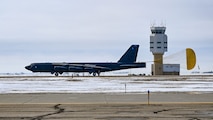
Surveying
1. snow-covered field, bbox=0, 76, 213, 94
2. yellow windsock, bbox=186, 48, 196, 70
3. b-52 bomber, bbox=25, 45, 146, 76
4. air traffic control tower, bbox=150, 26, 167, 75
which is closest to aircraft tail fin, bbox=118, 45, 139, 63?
b-52 bomber, bbox=25, 45, 146, 76

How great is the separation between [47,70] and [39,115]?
80108 mm

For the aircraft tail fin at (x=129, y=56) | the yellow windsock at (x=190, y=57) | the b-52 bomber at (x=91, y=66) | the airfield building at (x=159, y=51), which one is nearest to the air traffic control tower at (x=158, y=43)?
the airfield building at (x=159, y=51)

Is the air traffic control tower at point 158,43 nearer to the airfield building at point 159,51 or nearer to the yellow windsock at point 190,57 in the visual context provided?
the airfield building at point 159,51

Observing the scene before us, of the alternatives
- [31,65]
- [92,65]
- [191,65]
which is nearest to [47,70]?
[31,65]

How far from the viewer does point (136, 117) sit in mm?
13984

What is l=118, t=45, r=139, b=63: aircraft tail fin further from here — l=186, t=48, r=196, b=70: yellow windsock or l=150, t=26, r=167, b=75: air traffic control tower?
l=186, t=48, r=196, b=70: yellow windsock

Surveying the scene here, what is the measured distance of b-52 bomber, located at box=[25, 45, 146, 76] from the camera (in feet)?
307

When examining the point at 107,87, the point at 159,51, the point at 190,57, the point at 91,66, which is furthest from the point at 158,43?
the point at 107,87

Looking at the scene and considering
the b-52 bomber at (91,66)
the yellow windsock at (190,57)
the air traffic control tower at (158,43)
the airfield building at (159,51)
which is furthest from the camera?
the air traffic control tower at (158,43)

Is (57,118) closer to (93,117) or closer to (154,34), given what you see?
(93,117)

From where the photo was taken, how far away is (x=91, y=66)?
9512 cm

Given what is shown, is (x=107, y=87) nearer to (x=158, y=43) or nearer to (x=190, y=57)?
(x=190, y=57)

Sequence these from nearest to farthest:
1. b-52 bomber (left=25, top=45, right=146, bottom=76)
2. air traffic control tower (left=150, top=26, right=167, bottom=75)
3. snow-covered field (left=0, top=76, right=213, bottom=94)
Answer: snow-covered field (left=0, top=76, right=213, bottom=94)
b-52 bomber (left=25, top=45, right=146, bottom=76)
air traffic control tower (left=150, top=26, right=167, bottom=75)

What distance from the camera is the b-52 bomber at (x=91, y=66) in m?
93.6
